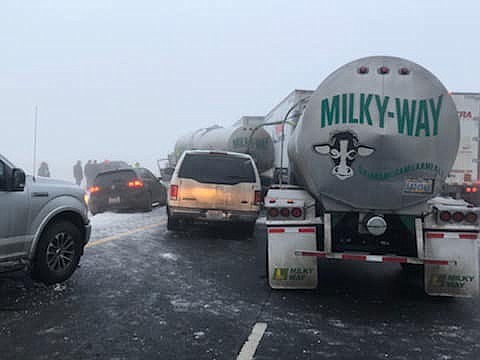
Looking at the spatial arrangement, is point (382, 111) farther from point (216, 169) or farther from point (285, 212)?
point (216, 169)

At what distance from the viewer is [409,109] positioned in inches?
195

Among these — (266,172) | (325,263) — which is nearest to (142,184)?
(266,172)

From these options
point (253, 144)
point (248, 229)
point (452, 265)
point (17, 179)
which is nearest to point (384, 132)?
point (452, 265)

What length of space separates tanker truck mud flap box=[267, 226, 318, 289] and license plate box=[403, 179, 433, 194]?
125 centimetres

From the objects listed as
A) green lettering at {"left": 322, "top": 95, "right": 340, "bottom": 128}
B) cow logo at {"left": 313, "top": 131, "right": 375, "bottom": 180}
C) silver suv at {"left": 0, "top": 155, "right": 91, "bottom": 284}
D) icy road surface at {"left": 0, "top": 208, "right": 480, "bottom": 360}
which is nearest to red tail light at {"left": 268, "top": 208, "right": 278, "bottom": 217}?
cow logo at {"left": 313, "top": 131, "right": 375, "bottom": 180}

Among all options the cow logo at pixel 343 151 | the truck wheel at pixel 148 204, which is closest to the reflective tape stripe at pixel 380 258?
the cow logo at pixel 343 151

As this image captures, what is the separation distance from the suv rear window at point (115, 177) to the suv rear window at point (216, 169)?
18.8ft

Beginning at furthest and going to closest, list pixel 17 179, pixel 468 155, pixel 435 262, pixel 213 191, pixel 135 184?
pixel 135 184 → pixel 468 155 → pixel 213 191 → pixel 435 262 → pixel 17 179

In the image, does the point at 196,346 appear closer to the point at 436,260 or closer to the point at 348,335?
the point at 348,335

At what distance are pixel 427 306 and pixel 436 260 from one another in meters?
0.56

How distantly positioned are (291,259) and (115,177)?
10233 mm

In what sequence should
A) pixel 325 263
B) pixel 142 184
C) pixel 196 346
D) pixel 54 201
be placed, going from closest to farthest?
pixel 196 346, pixel 54 201, pixel 325 263, pixel 142 184

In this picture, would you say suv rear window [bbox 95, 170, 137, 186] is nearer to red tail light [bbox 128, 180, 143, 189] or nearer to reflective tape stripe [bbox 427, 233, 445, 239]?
red tail light [bbox 128, 180, 143, 189]

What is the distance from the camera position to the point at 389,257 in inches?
202
